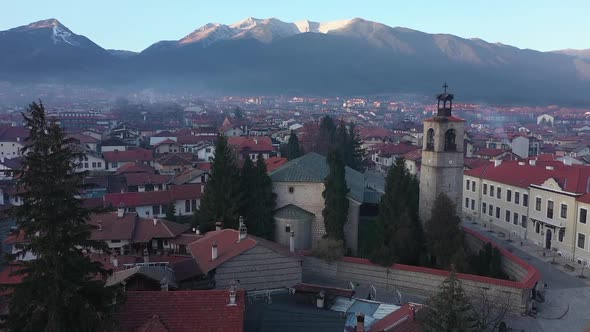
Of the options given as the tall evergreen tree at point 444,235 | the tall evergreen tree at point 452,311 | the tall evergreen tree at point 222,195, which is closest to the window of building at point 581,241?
the tall evergreen tree at point 444,235

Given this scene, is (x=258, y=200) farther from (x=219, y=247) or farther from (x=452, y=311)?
(x=452, y=311)

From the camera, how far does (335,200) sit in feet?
97.4

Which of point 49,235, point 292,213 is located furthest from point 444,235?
point 49,235

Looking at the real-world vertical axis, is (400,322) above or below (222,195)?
below

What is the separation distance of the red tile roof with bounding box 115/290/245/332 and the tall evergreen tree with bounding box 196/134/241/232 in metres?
14.0

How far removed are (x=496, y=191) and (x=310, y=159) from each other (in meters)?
14.2

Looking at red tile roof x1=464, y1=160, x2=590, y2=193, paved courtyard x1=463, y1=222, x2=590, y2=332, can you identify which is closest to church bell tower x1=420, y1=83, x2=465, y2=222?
paved courtyard x1=463, y1=222, x2=590, y2=332

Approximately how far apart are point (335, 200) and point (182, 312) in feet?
52.6

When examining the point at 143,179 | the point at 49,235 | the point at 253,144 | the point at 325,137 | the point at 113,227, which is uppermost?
the point at 49,235

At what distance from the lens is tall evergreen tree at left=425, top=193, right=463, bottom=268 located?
2580 centimetres

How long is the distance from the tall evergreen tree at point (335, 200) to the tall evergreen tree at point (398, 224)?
2.22 metres

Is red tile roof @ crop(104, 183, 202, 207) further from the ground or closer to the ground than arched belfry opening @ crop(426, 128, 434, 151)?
closer to the ground

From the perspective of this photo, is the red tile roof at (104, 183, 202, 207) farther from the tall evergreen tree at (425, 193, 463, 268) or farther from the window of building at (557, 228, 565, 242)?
the window of building at (557, 228, 565, 242)

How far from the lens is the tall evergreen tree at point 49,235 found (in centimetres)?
1152
